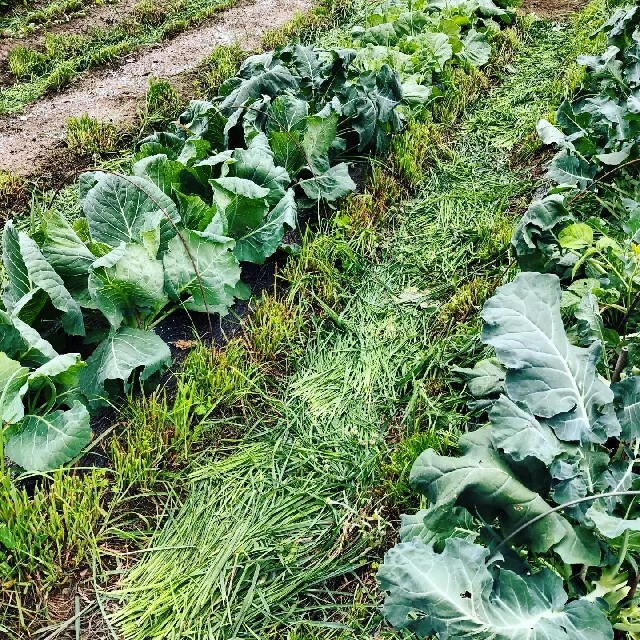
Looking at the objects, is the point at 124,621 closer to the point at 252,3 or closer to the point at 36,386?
the point at 36,386

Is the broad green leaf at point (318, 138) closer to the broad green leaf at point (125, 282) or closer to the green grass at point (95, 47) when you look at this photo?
the broad green leaf at point (125, 282)

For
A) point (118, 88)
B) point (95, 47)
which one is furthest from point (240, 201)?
point (95, 47)

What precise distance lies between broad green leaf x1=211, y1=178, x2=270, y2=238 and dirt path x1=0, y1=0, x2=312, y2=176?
1597 mm

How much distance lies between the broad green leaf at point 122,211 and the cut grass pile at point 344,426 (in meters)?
0.68

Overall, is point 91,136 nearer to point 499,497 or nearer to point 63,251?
point 63,251

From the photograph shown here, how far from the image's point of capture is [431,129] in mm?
3961

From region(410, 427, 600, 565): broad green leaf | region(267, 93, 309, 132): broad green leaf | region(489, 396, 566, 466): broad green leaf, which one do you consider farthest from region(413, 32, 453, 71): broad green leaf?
region(410, 427, 600, 565): broad green leaf

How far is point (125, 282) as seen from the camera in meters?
2.22

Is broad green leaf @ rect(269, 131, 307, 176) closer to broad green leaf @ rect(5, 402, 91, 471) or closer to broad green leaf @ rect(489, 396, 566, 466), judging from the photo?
broad green leaf @ rect(5, 402, 91, 471)

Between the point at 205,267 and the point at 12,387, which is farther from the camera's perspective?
the point at 205,267

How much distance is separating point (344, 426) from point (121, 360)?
2.82 ft

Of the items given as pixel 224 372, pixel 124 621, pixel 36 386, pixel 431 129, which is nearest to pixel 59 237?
pixel 36 386

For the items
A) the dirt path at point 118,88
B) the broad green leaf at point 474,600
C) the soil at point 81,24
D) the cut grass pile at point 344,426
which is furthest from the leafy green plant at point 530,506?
the soil at point 81,24

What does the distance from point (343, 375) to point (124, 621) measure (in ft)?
3.92
